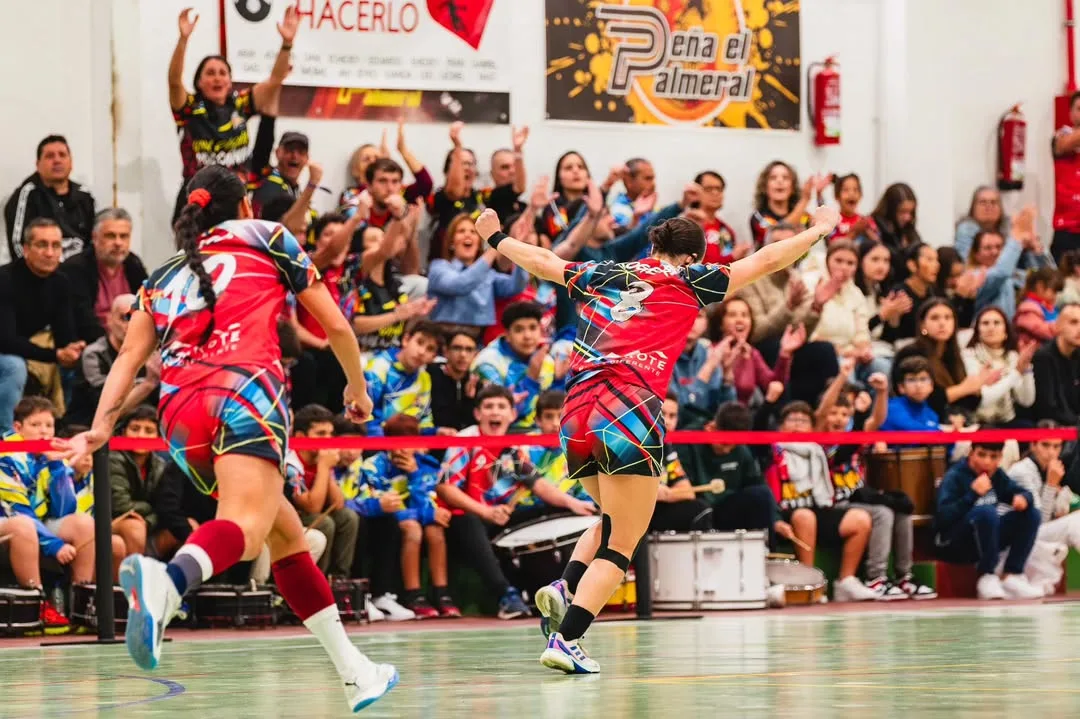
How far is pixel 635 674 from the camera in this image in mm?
7246

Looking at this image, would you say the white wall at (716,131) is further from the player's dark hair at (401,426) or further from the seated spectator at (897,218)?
the player's dark hair at (401,426)

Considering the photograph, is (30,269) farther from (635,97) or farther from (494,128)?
(635,97)

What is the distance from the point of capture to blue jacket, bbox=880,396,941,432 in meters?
14.1

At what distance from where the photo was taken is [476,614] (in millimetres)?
12281

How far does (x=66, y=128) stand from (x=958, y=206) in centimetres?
905

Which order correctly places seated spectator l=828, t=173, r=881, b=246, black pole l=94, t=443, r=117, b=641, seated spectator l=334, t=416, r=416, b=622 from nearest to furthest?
black pole l=94, t=443, r=117, b=641, seated spectator l=334, t=416, r=416, b=622, seated spectator l=828, t=173, r=881, b=246

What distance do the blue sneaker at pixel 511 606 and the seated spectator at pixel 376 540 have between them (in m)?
0.59

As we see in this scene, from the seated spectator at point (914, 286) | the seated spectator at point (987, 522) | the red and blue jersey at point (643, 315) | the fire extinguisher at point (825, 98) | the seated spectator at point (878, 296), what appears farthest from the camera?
the fire extinguisher at point (825, 98)

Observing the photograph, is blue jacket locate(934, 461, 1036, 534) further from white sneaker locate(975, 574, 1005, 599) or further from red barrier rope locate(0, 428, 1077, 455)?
white sneaker locate(975, 574, 1005, 599)

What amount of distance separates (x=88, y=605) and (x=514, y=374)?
3.68m

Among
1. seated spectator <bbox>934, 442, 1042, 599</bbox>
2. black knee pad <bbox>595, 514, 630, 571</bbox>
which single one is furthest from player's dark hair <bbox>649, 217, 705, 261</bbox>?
seated spectator <bbox>934, 442, 1042, 599</bbox>

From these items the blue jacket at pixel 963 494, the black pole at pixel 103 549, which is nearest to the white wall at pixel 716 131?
the blue jacket at pixel 963 494

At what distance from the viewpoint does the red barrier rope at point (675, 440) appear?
10242mm

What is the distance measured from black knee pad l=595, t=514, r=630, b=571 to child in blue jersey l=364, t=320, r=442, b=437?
5227mm
